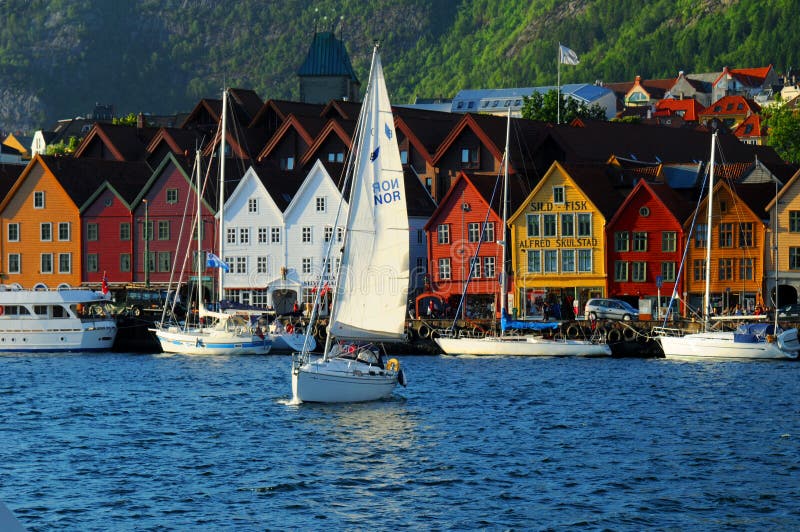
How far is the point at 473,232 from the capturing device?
4208 inches

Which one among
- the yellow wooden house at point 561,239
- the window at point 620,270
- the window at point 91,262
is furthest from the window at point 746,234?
the window at point 91,262

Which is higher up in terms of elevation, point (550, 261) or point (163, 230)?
point (163, 230)

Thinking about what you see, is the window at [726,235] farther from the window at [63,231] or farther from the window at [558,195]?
the window at [63,231]

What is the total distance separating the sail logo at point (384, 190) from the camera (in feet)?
195

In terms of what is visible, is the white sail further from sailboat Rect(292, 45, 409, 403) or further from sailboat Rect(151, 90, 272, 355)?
sailboat Rect(151, 90, 272, 355)

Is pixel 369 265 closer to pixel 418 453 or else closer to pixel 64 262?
pixel 418 453

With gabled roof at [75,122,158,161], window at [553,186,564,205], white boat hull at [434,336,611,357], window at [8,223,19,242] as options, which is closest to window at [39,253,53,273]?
window at [8,223,19,242]

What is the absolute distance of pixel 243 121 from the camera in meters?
138

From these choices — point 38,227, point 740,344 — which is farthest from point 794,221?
point 38,227

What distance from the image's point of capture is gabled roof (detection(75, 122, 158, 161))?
5379 inches

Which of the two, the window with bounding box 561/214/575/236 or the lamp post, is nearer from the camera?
the window with bounding box 561/214/575/236

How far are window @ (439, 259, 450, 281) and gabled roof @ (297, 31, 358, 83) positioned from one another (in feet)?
288

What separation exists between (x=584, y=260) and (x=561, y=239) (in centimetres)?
225

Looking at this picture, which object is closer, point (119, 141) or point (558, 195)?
point (558, 195)
